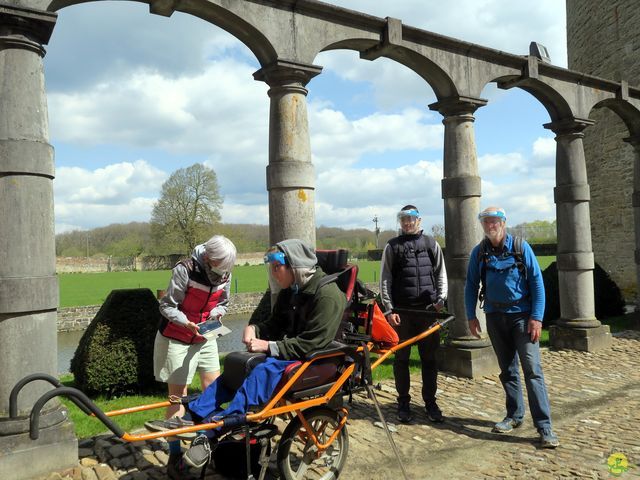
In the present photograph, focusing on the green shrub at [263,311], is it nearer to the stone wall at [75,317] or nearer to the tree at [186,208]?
the stone wall at [75,317]

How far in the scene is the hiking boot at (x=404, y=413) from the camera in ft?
16.5

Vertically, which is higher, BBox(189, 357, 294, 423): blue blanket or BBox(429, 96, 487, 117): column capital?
BBox(429, 96, 487, 117): column capital

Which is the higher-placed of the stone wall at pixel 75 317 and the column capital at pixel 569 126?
the column capital at pixel 569 126

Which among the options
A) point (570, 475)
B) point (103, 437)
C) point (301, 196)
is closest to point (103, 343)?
point (103, 437)

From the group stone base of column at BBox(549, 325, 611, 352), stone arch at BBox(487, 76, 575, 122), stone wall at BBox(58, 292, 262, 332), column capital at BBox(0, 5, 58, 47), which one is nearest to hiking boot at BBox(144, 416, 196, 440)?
column capital at BBox(0, 5, 58, 47)

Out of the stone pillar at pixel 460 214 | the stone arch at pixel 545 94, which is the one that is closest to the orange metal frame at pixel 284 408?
the stone pillar at pixel 460 214

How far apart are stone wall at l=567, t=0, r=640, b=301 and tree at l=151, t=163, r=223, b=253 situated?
110ft

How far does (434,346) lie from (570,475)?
5.38 feet

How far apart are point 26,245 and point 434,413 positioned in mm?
3796

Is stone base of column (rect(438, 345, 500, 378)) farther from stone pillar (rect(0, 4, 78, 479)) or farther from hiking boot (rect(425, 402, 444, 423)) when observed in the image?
stone pillar (rect(0, 4, 78, 479))

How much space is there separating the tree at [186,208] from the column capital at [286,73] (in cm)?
4064

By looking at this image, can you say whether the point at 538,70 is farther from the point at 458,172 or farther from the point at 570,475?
the point at 570,475

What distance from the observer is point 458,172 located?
7.07 metres

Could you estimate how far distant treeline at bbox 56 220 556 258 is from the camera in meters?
48.8
